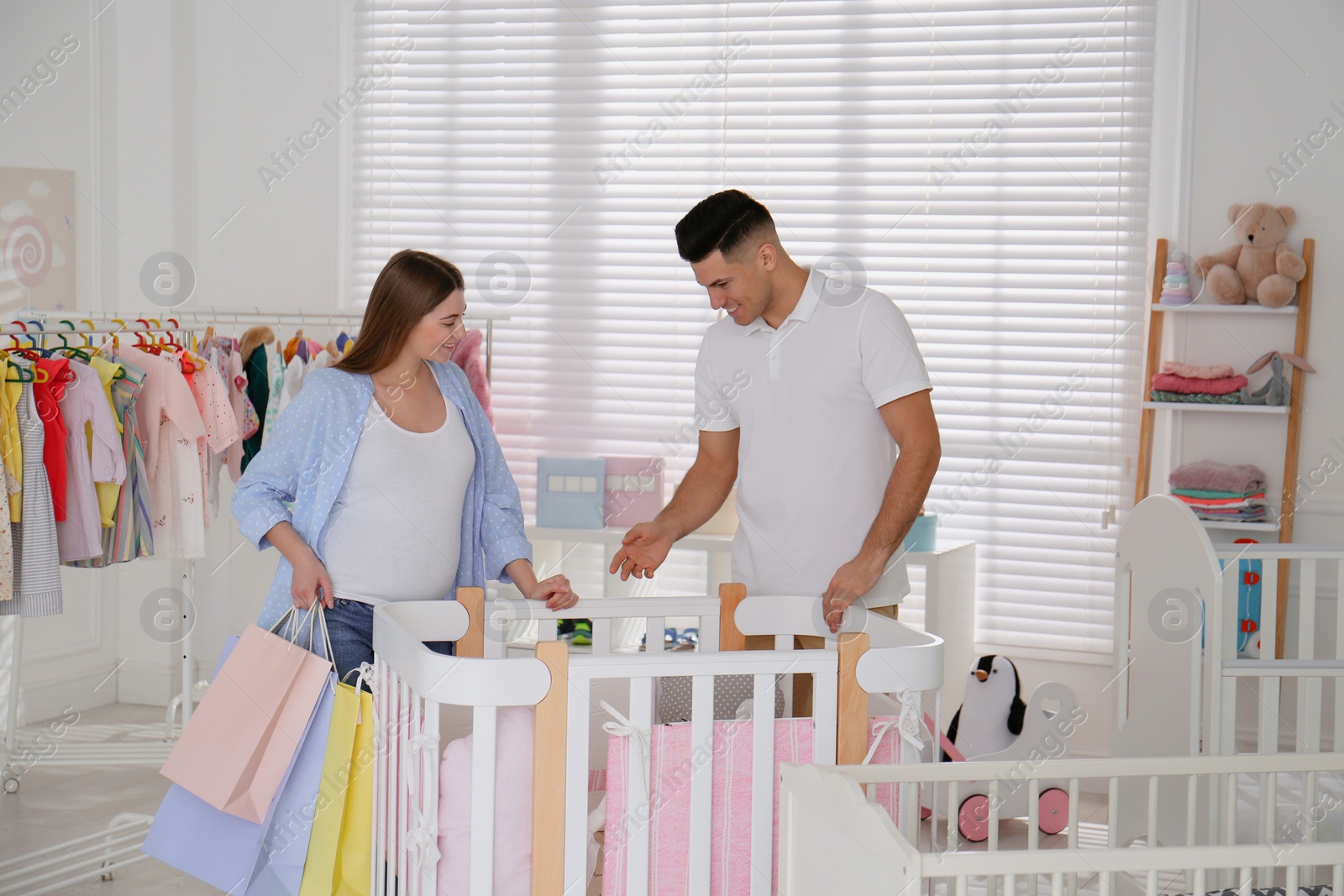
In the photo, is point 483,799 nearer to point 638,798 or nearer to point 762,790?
point 638,798

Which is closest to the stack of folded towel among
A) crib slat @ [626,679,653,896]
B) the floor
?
the floor

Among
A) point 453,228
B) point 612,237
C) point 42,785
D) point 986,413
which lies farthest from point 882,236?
point 42,785

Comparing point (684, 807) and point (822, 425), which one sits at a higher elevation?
point (822, 425)

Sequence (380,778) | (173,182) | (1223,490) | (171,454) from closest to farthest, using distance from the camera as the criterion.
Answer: (380,778) < (171,454) < (1223,490) < (173,182)

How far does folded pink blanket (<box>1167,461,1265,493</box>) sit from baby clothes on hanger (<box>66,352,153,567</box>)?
2511 millimetres

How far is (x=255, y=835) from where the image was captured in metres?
1.63

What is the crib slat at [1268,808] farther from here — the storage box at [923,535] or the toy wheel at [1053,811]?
the storage box at [923,535]

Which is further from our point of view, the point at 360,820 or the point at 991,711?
the point at 991,711

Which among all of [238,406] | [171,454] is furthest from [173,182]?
[171,454]

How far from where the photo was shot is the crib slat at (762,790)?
1467 millimetres

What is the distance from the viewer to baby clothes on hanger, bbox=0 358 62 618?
92.2 inches

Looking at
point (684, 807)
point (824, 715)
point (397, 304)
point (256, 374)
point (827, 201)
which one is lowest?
point (684, 807)

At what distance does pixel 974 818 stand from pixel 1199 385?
4.02ft

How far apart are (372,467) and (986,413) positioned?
203 cm
